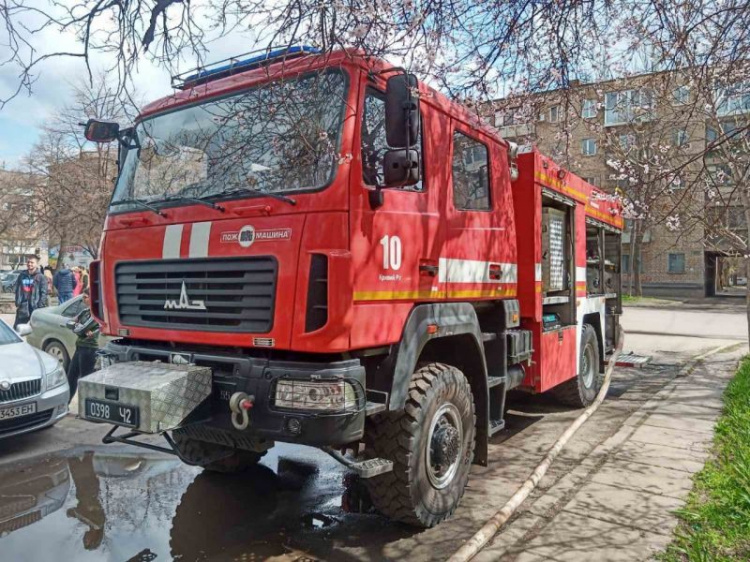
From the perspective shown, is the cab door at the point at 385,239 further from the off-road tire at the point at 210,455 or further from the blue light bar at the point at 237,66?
the off-road tire at the point at 210,455

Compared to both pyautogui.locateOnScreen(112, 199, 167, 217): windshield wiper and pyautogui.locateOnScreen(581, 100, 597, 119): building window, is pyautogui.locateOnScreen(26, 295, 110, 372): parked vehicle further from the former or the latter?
pyautogui.locateOnScreen(581, 100, 597, 119): building window

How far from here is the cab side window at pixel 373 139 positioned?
3.54 m

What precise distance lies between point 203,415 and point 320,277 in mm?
1090

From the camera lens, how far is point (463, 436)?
4.23m

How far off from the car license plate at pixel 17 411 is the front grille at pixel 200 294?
7.26ft

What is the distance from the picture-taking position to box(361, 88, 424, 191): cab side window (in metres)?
3.54

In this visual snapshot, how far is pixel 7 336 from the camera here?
21.6 feet

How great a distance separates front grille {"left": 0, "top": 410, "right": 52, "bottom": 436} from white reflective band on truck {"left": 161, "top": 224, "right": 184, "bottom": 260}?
2.95m

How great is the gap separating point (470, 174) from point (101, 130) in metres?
2.87

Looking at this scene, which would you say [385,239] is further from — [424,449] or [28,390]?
[28,390]

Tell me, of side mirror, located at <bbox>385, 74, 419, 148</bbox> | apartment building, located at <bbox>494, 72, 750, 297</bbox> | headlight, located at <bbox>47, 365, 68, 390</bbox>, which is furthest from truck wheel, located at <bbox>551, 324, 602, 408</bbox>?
headlight, located at <bbox>47, 365, 68, 390</bbox>

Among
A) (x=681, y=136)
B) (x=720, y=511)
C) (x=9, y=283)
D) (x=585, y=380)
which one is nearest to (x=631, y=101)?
(x=681, y=136)

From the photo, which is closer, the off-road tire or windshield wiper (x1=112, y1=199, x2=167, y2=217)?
windshield wiper (x1=112, y1=199, x2=167, y2=217)

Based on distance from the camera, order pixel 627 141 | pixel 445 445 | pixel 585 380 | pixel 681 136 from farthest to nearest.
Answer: pixel 627 141, pixel 681 136, pixel 585 380, pixel 445 445
